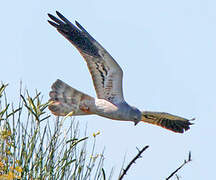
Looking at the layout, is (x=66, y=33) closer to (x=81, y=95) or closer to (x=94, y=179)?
(x=81, y=95)

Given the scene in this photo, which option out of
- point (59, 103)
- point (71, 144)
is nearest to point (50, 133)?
point (71, 144)

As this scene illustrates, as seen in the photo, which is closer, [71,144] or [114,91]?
[71,144]

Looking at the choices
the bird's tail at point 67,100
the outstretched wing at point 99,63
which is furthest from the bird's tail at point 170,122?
the bird's tail at point 67,100

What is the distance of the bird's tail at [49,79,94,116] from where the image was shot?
8.58 meters

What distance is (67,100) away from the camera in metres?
8.63

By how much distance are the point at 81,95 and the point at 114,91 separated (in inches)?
22.1

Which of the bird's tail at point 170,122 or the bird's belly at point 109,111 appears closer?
the bird's belly at point 109,111

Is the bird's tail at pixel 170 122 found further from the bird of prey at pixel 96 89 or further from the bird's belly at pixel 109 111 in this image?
the bird's belly at pixel 109 111

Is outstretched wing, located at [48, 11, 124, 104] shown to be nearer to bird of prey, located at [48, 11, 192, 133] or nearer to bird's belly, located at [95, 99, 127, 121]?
bird of prey, located at [48, 11, 192, 133]

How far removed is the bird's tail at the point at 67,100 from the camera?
8.58 metres

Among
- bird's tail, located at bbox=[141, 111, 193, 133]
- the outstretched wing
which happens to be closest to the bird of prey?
the outstretched wing

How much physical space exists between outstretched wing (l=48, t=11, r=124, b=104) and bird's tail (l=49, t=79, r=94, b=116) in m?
0.35

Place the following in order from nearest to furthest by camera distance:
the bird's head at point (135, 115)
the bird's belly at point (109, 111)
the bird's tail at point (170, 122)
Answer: the bird's belly at point (109, 111) < the bird's head at point (135, 115) < the bird's tail at point (170, 122)

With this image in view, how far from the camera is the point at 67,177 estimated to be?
443cm
